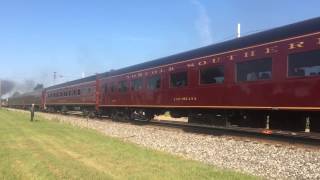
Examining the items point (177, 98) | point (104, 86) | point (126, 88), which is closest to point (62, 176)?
point (177, 98)

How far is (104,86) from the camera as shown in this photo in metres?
30.6

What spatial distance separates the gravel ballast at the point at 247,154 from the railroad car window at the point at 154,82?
5747mm

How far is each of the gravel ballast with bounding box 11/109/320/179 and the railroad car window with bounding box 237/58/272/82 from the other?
6.76ft

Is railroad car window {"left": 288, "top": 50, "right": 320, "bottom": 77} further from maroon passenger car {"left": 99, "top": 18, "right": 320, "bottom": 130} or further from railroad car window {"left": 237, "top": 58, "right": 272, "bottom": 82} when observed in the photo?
railroad car window {"left": 237, "top": 58, "right": 272, "bottom": 82}

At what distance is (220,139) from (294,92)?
3.02 metres

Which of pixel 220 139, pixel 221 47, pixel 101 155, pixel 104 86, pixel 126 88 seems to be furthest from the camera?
pixel 104 86

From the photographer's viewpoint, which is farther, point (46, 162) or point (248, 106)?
point (248, 106)

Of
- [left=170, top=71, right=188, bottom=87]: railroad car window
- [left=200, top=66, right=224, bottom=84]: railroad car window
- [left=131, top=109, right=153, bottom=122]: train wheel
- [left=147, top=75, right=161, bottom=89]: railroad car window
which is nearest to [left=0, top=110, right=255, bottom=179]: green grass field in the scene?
[left=200, top=66, right=224, bottom=84]: railroad car window

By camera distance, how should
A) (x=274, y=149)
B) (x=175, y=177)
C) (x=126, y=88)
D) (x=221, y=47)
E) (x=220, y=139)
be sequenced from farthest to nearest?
(x=126, y=88), (x=221, y=47), (x=220, y=139), (x=274, y=149), (x=175, y=177)

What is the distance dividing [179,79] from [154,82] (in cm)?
272

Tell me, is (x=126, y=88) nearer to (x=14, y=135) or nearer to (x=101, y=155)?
(x=14, y=135)

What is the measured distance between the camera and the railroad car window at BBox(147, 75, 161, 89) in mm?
21797

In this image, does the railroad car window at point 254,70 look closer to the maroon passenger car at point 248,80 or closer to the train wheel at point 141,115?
the maroon passenger car at point 248,80

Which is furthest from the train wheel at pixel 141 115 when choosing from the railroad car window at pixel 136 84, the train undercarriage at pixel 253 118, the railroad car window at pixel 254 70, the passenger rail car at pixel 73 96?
the railroad car window at pixel 254 70
